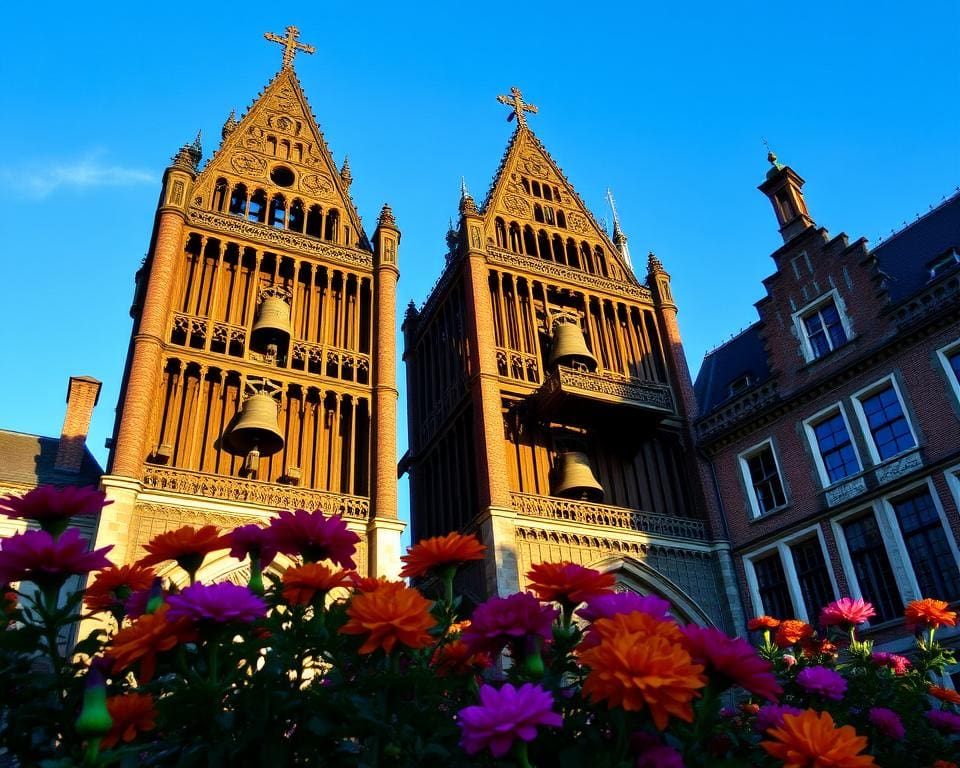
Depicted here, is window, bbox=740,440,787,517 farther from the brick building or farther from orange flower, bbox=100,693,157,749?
orange flower, bbox=100,693,157,749

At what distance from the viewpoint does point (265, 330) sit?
24.5 meters

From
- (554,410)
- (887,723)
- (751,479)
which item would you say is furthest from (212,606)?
(751,479)

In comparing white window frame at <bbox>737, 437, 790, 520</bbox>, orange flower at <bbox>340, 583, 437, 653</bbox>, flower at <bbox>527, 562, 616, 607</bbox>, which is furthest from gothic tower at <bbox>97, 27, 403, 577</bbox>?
orange flower at <bbox>340, 583, 437, 653</bbox>

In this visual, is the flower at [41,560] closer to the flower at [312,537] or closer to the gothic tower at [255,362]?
the flower at [312,537]

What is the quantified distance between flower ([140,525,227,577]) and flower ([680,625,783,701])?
2.75 m

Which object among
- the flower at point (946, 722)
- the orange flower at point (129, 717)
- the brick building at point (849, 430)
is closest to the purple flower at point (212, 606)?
the orange flower at point (129, 717)

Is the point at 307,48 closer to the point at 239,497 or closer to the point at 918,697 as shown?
the point at 239,497

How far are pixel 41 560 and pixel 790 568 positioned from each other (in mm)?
21534

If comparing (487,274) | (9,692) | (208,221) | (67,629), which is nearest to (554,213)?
(487,274)

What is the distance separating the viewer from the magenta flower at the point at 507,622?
4320mm

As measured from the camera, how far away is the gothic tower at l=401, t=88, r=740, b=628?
2309 cm

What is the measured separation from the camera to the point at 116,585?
521 centimetres

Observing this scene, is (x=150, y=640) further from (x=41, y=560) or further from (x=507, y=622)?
(x=507, y=622)

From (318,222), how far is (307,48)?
11504 mm
